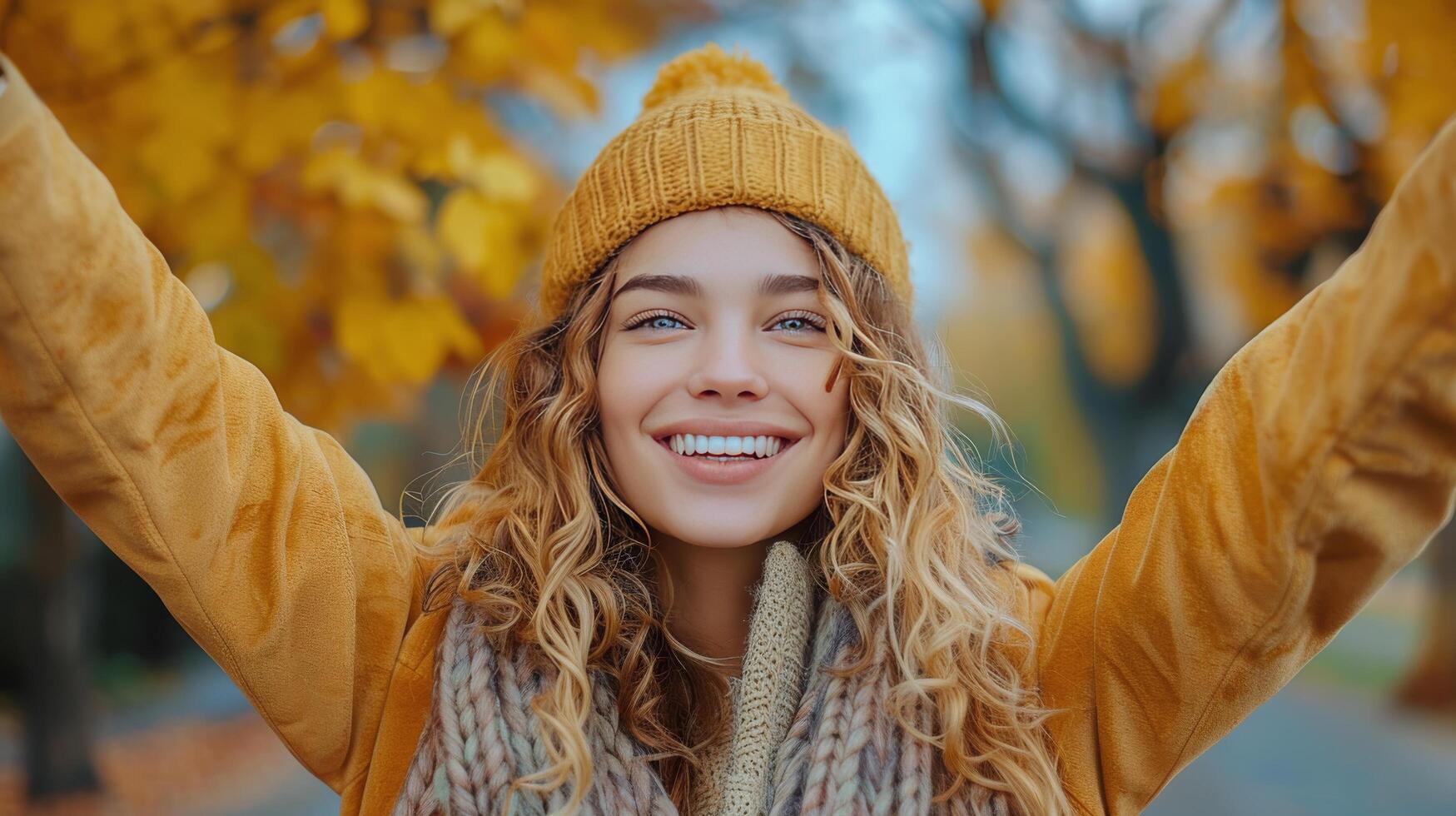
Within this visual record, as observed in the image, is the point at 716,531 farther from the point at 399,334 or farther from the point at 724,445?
the point at 399,334

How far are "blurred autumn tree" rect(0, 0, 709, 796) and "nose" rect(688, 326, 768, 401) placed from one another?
41.5 inches

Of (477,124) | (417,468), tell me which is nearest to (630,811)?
(477,124)

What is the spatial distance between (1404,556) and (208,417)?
139cm

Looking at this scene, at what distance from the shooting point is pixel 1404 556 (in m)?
1.26

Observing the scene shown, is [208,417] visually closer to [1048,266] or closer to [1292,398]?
[1292,398]

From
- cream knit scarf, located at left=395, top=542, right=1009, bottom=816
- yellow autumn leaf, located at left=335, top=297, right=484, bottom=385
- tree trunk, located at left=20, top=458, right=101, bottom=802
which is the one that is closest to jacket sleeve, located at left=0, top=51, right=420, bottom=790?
cream knit scarf, located at left=395, top=542, right=1009, bottom=816

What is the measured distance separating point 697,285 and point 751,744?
69cm

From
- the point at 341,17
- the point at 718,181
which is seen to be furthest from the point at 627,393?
the point at 341,17

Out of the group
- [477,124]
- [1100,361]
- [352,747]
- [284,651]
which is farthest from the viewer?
[1100,361]

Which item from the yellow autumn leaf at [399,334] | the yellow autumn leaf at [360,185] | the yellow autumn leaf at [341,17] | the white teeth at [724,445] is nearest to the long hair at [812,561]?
the white teeth at [724,445]

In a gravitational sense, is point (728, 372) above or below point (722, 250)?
below

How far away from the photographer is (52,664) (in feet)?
13.2

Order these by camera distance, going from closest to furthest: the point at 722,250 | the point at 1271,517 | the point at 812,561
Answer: the point at 1271,517
the point at 722,250
the point at 812,561

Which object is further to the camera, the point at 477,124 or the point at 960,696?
the point at 477,124
